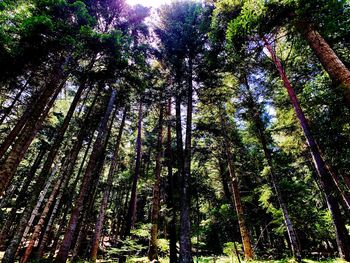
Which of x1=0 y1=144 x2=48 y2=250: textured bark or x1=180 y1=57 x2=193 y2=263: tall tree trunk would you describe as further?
x1=0 y1=144 x2=48 y2=250: textured bark

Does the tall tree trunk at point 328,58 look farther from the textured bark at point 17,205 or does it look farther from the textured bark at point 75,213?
the textured bark at point 17,205

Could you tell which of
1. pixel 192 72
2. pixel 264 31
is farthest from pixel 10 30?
pixel 264 31

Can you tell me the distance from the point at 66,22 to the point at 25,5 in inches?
71.0

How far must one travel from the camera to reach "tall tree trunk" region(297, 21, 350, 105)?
18.4ft

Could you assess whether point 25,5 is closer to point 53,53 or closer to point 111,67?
point 53,53

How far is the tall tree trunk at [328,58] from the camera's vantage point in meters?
5.61

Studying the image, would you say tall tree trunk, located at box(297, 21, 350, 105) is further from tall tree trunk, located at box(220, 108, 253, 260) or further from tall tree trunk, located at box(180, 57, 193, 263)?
tall tree trunk, located at box(220, 108, 253, 260)

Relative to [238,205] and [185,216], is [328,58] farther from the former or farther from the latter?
[238,205]

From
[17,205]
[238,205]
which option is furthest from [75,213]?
[17,205]

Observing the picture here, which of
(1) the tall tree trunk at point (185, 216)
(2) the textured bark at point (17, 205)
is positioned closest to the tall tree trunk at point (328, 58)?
(1) the tall tree trunk at point (185, 216)

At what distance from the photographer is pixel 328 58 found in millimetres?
6199

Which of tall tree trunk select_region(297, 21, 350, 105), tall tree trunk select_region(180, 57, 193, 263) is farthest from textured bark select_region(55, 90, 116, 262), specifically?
tall tree trunk select_region(297, 21, 350, 105)

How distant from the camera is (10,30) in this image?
9.20m

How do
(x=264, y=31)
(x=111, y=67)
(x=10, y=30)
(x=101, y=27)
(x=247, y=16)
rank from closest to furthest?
(x=247, y=16)
(x=264, y=31)
(x=10, y=30)
(x=111, y=67)
(x=101, y=27)
